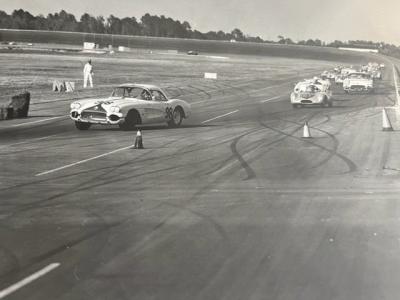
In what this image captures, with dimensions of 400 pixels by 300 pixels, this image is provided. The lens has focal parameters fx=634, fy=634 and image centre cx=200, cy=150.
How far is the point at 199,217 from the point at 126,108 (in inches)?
389

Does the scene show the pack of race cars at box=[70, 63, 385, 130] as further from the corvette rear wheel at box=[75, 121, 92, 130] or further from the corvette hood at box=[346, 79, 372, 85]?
the corvette hood at box=[346, 79, 372, 85]

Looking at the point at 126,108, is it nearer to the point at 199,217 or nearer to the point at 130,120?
the point at 130,120

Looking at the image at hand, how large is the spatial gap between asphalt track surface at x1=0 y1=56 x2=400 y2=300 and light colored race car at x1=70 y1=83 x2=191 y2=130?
57 cm

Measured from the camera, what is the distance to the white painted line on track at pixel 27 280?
218 inches

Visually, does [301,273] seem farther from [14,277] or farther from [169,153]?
[169,153]

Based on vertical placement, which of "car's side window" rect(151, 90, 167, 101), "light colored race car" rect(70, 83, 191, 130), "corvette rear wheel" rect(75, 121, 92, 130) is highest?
"car's side window" rect(151, 90, 167, 101)

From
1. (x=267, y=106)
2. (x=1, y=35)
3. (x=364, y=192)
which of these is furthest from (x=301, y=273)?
(x=1, y=35)

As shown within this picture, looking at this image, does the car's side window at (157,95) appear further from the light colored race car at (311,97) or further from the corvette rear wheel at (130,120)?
the light colored race car at (311,97)

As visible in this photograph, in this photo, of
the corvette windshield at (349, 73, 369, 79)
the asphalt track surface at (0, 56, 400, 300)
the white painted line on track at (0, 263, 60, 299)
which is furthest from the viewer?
the corvette windshield at (349, 73, 369, 79)

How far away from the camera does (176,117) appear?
2044cm

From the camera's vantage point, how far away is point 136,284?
227 inches

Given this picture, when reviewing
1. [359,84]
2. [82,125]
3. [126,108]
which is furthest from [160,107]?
[359,84]

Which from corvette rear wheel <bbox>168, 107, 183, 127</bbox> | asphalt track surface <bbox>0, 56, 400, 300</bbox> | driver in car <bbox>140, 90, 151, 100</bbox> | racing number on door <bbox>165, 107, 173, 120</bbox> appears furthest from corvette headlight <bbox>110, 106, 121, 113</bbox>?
corvette rear wheel <bbox>168, 107, 183, 127</bbox>

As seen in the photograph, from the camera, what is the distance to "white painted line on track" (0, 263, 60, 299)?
218 inches
